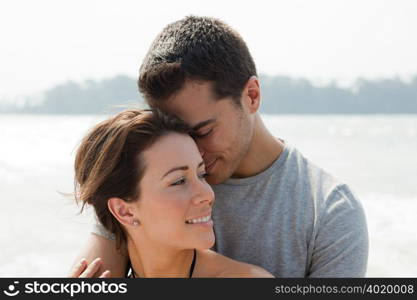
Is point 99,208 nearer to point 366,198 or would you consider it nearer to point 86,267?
point 86,267

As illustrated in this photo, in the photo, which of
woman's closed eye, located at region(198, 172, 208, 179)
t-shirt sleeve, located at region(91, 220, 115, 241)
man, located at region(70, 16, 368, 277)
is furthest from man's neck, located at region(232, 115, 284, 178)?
t-shirt sleeve, located at region(91, 220, 115, 241)

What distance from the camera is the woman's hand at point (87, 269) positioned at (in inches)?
112

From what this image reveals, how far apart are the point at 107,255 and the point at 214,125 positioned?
84cm

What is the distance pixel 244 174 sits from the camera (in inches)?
118

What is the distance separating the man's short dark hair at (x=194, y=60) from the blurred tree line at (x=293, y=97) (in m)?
29.1

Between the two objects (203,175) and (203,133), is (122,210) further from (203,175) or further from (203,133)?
(203,133)

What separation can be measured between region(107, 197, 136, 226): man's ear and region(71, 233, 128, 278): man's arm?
271 mm

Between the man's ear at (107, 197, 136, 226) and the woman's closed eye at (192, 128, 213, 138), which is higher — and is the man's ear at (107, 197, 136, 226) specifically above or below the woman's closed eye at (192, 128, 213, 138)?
below

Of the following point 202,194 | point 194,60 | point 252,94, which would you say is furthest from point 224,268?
point 194,60

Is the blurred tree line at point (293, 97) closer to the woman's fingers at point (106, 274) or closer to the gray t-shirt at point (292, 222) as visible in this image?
the gray t-shirt at point (292, 222)

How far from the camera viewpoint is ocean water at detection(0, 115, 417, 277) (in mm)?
8258

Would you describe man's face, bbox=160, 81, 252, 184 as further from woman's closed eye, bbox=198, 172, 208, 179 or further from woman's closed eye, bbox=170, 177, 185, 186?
woman's closed eye, bbox=170, 177, 185, 186

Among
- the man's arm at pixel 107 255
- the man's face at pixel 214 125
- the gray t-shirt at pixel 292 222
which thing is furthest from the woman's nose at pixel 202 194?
the man's arm at pixel 107 255

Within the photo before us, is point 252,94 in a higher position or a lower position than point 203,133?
higher
